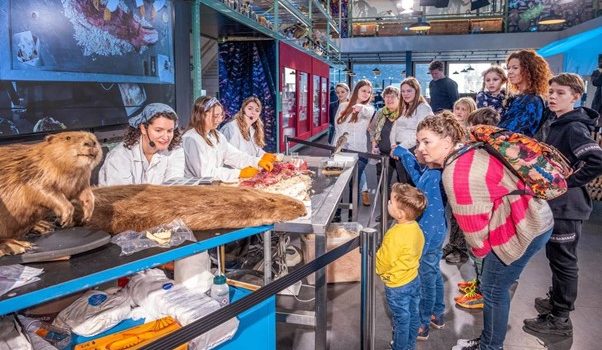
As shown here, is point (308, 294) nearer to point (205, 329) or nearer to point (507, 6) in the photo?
point (205, 329)

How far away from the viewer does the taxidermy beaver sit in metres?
1.19

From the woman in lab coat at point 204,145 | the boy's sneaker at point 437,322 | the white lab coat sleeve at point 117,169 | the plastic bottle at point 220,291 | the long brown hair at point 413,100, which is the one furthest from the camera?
the long brown hair at point 413,100

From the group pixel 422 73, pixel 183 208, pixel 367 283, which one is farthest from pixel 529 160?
pixel 422 73

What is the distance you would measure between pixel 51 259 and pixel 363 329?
1.42 meters

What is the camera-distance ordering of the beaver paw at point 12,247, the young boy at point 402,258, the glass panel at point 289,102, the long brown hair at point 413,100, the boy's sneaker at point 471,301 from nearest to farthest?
the beaver paw at point 12,247 < the young boy at point 402,258 < the boy's sneaker at point 471,301 < the long brown hair at point 413,100 < the glass panel at point 289,102

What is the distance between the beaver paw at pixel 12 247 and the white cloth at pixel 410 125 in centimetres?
416

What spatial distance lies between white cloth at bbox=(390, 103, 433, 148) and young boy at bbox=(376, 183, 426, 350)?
249cm

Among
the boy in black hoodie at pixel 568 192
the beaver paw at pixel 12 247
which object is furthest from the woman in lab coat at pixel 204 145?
the beaver paw at pixel 12 247

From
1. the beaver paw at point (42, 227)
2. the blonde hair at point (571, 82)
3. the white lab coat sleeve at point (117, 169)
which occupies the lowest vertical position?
the beaver paw at point (42, 227)

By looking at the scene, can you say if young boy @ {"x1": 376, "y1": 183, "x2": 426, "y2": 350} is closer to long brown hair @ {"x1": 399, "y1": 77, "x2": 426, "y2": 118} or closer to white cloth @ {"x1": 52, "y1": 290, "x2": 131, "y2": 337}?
white cloth @ {"x1": 52, "y1": 290, "x2": 131, "y2": 337}

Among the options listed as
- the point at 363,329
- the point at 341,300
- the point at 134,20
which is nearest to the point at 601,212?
the point at 341,300

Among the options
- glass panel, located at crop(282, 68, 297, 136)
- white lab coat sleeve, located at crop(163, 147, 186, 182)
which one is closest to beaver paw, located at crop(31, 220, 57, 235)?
white lab coat sleeve, located at crop(163, 147, 186, 182)

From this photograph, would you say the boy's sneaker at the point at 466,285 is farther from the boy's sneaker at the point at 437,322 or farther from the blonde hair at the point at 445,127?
the blonde hair at the point at 445,127

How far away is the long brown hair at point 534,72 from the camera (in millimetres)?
3230
